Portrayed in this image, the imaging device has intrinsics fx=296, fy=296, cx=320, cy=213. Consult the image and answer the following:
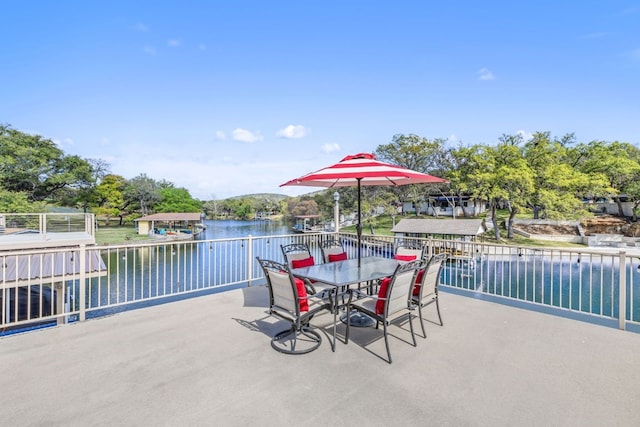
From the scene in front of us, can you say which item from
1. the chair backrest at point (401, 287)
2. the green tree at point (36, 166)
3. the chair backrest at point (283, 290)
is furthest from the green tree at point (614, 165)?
the green tree at point (36, 166)

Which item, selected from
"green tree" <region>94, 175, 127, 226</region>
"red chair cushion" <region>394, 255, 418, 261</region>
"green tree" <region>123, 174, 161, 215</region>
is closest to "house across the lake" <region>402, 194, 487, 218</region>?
"red chair cushion" <region>394, 255, 418, 261</region>

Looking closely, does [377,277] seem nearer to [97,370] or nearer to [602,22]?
[97,370]

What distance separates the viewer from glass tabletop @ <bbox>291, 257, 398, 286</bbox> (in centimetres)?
307

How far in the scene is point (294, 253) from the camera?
14.2ft

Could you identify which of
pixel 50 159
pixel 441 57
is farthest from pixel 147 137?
pixel 50 159

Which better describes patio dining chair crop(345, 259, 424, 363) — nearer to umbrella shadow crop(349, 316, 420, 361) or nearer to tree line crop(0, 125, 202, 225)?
umbrella shadow crop(349, 316, 420, 361)

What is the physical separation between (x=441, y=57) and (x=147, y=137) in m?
14.4

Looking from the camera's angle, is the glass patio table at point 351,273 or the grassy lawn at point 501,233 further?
the grassy lawn at point 501,233

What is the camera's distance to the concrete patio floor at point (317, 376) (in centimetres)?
191

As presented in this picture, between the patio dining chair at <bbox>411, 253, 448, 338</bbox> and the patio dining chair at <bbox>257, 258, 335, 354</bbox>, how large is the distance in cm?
94

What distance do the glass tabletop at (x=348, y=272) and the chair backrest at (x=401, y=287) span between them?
37cm

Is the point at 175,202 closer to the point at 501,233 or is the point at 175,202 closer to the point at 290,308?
the point at 501,233

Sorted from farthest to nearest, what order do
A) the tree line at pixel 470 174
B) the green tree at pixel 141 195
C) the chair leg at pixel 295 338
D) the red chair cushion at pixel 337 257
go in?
the green tree at pixel 141 195
the tree line at pixel 470 174
the red chair cushion at pixel 337 257
the chair leg at pixel 295 338

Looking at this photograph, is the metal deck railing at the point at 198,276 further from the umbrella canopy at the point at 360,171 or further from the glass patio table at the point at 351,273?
the umbrella canopy at the point at 360,171
